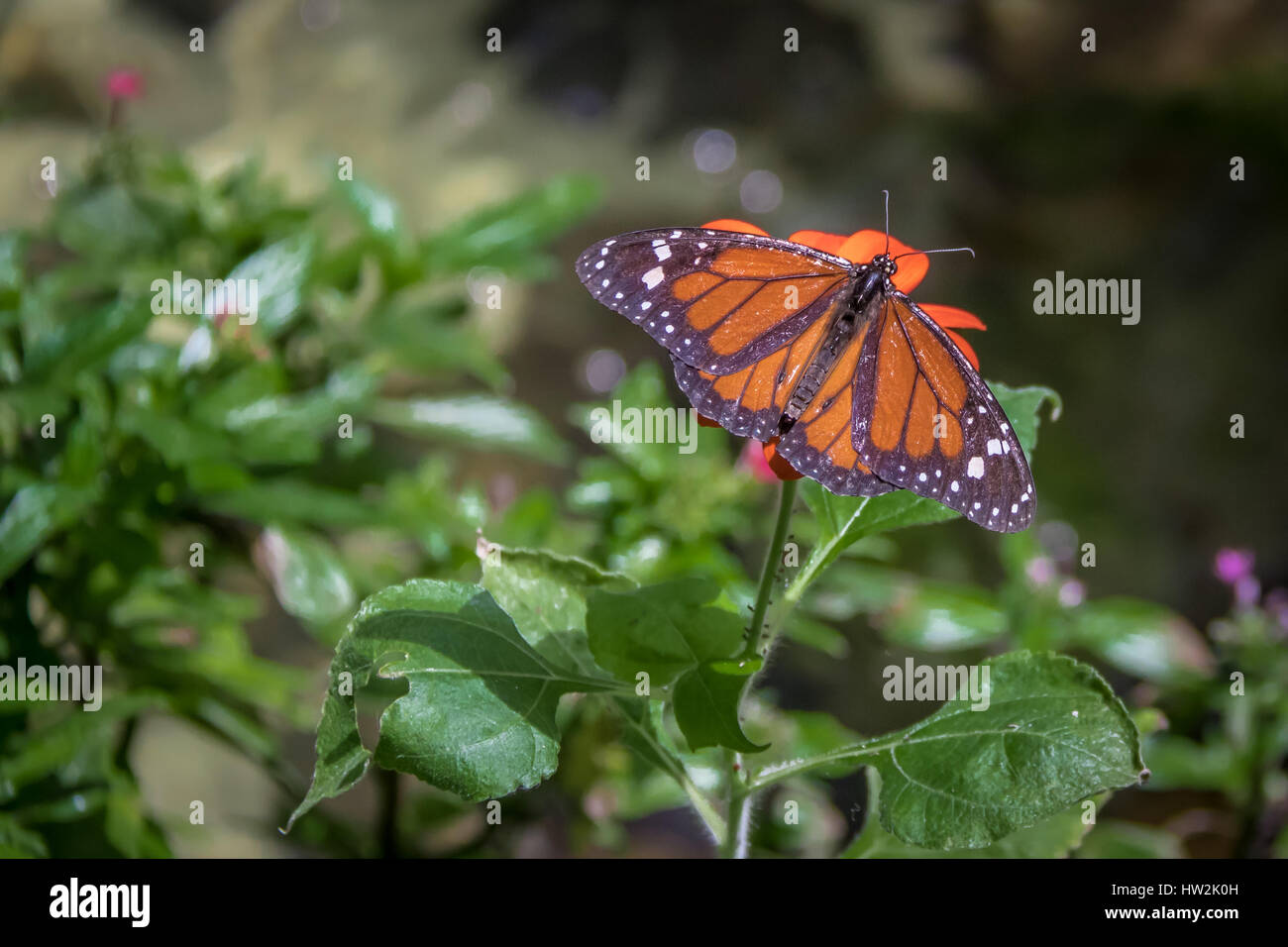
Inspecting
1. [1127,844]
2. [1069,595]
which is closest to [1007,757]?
[1069,595]

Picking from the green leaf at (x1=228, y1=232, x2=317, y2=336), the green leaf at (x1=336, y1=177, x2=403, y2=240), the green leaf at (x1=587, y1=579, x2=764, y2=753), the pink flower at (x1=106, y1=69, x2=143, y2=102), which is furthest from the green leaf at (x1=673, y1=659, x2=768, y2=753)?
the pink flower at (x1=106, y1=69, x2=143, y2=102)

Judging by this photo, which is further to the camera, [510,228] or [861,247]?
[510,228]

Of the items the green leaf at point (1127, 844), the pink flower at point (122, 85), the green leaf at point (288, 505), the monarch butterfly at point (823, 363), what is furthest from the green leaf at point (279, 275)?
the green leaf at point (1127, 844)

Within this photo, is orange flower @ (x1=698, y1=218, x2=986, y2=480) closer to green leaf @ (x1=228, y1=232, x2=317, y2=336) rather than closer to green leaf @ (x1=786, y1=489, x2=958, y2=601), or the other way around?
green leaf @ (x1=786, y1=489, x2=958, y2=601)

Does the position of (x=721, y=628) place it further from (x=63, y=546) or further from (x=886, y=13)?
(x=886, y=13)

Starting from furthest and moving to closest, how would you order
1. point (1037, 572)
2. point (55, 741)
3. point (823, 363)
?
point (1037, 572) < point (55, 741) < point (823, 363)

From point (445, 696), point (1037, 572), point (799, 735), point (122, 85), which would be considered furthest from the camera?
point (122, 85)

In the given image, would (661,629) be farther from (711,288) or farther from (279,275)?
(279,275)
